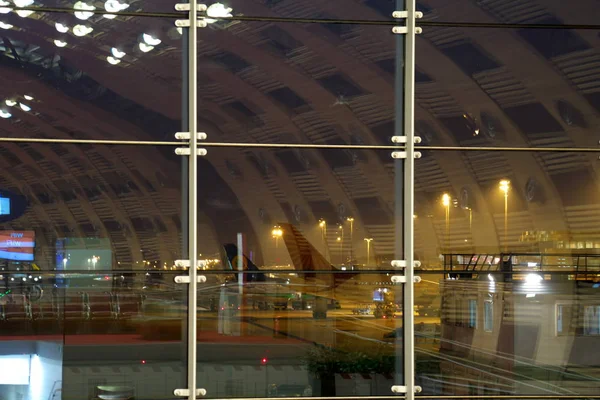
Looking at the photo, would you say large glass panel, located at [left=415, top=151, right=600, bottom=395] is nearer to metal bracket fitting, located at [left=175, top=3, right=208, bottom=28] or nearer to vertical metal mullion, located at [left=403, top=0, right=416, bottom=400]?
vertical metal mullion, located at [left=403, top=0, right=416, bottom=400]

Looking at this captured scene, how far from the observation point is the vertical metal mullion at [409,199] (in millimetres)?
8078

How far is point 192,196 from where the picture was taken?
7.94 metres

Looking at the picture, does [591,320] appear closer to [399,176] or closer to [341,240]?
[399,176]

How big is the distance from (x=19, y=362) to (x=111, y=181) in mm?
1625

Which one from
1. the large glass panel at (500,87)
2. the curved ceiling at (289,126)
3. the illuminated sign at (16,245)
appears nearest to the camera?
the illuminated sign at (16,245)

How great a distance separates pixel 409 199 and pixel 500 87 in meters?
1.36

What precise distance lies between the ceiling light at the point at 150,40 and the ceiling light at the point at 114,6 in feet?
0.90

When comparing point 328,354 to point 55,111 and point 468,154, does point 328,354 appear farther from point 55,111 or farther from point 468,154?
point 55,111

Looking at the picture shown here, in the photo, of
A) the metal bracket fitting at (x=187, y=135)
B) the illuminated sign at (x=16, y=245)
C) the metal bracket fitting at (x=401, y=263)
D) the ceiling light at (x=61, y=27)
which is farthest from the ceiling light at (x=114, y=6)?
the metal bracket fitting at (x=401, y=263)

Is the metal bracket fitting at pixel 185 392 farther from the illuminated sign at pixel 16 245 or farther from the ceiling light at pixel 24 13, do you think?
the ceiling light at pixel 24 13

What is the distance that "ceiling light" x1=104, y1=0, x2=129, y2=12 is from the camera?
8047 mm

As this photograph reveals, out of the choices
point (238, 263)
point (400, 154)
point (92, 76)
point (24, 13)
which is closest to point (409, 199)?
point (400, 154)

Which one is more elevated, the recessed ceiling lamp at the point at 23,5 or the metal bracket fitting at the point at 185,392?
the recessed ceiling lamp at the point at 23,5

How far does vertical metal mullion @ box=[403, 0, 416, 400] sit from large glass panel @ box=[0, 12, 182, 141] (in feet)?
6.20
